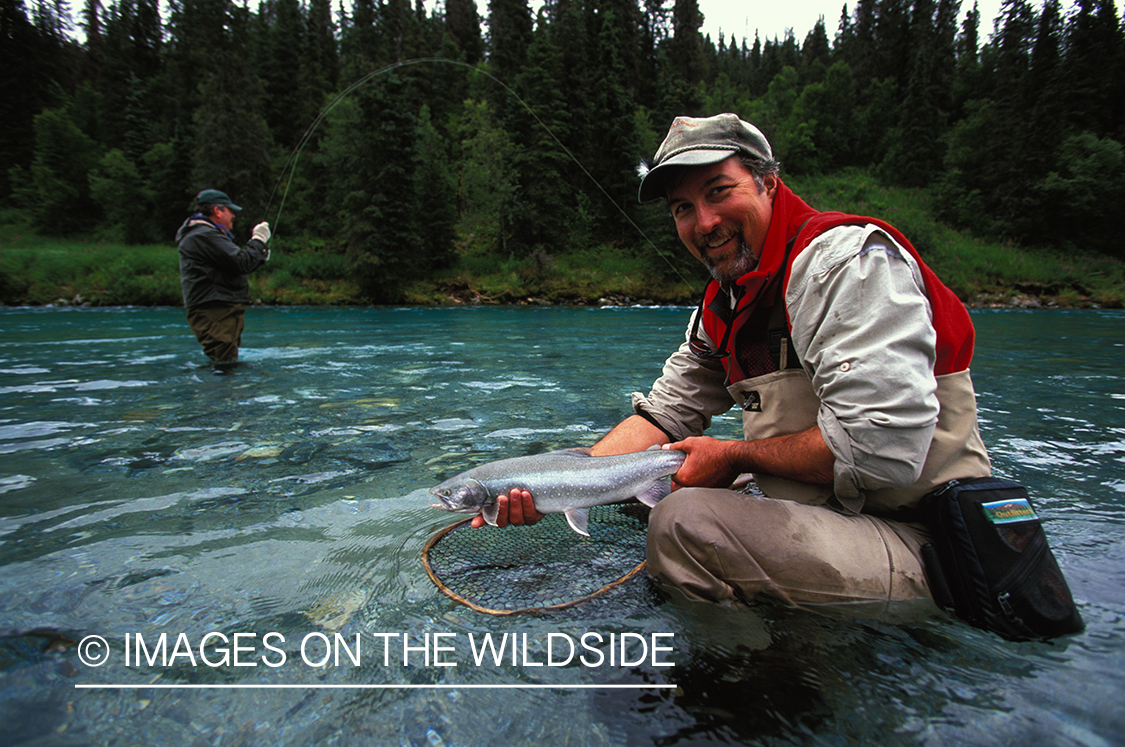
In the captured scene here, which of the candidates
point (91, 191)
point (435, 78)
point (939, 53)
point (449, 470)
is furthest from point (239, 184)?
point (939, 53)

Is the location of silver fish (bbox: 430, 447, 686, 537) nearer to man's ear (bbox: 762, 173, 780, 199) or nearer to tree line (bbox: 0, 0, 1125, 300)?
man's ear (bbox: 762, 173, 780, 199)

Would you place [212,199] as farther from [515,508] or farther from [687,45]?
[687,45]

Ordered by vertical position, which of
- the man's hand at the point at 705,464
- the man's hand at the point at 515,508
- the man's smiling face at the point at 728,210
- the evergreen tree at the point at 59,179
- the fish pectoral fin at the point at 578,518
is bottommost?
the fish pectoral fin at the point at 578,518

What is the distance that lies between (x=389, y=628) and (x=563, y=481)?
99cm

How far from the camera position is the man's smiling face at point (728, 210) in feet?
8.70

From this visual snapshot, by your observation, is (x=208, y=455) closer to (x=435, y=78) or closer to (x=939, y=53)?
(x=435, y=78)

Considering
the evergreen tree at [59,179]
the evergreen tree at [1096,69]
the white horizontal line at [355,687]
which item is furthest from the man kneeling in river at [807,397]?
the evergreen tree at [59,179]

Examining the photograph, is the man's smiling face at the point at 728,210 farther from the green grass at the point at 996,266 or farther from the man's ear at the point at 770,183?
the green grass at the point at 996,266

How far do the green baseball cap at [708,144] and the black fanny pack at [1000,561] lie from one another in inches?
65.5

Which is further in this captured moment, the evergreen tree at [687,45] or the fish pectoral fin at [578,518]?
the evergreen tree at [687,45]

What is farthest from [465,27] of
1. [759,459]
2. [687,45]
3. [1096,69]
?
[759,459]

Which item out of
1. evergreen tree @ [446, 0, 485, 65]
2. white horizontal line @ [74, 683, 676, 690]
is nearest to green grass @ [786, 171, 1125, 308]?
white horizontal line @ [74, 683, 676, 690]

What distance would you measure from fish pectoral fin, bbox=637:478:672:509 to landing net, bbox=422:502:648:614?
1.08 feet

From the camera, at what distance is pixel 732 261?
8.96 feet
